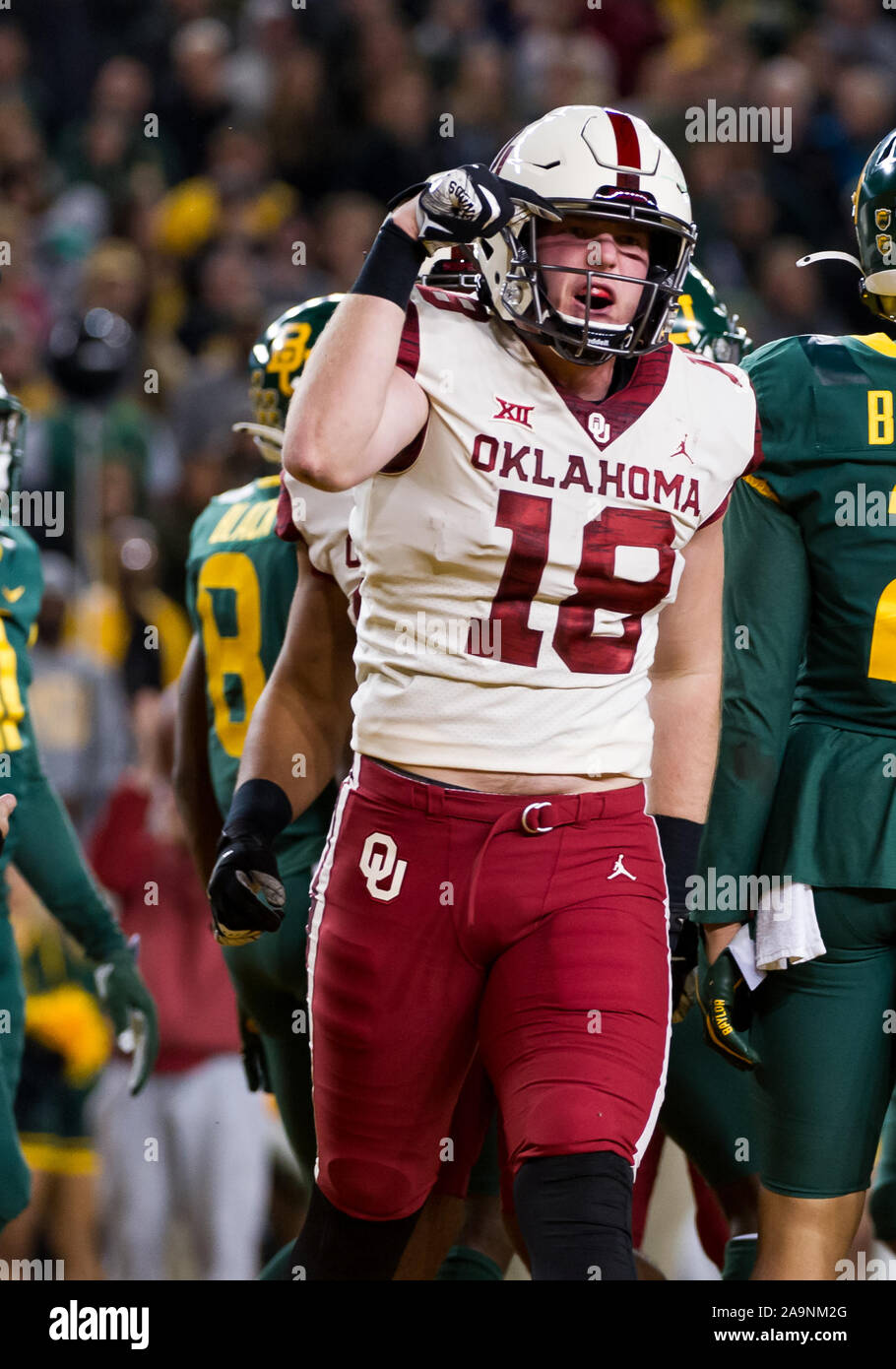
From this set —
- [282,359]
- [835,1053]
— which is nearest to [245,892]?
[835,1053]

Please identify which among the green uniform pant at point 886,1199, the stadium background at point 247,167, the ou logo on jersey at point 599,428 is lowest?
the green uniform pant at point 886,1199

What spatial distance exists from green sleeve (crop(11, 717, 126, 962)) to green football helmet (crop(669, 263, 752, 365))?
4.76ft

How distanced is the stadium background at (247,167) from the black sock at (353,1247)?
3533mm

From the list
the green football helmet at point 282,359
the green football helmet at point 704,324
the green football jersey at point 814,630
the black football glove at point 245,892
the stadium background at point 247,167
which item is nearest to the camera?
the black football glove at point 245,892

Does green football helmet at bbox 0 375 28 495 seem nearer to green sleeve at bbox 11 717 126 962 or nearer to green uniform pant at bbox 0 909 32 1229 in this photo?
green sleeve at bbox 11 717 126 962

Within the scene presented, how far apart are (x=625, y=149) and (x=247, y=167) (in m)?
5.94

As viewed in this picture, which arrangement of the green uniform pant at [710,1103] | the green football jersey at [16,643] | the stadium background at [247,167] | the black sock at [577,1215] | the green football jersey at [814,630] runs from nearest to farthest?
1. the black sock at [577,1215]
2. the green football jersey at [814,630]
3. the green uniform pant at [710,1103]
4. the green football jersey at [16,643]
5. the stadium background at [247,167]

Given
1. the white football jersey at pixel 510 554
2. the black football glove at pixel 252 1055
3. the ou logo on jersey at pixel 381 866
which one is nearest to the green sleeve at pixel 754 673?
the white football jersey at pixel 510 554

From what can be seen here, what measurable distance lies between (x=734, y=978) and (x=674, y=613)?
547 mm

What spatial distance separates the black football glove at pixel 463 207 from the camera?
226 cm

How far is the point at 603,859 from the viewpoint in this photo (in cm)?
241

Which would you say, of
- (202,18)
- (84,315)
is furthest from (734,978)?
(202,18)

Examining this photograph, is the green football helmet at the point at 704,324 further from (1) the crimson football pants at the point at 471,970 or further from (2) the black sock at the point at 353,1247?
(2) the black sock at the point at 353,1247

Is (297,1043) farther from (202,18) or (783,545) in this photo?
(202,18)
